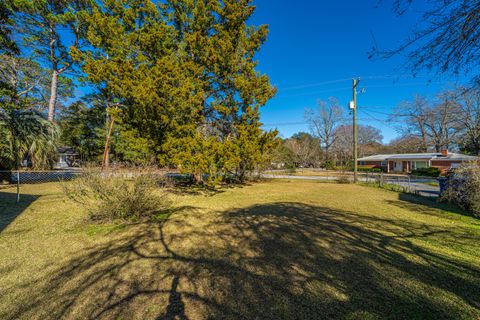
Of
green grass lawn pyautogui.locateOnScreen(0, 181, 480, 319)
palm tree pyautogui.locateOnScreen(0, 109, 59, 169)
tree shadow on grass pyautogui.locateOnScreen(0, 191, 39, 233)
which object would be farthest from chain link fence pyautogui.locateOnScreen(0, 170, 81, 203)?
green grass lawn pyautogui.locateOnScreen(0, 181, 480, 319)

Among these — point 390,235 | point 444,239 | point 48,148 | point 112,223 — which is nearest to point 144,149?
point 112,223

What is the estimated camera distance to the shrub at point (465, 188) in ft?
19.6

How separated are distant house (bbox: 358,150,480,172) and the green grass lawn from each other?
2628cm

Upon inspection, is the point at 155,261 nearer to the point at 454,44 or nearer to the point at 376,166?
the point at 454,44

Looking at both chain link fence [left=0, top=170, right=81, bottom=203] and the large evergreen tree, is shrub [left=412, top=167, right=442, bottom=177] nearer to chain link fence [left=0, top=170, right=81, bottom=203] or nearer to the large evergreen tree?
the large evergreen tree

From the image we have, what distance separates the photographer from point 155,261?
9.49ft

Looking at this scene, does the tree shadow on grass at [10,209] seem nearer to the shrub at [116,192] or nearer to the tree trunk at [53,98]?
the shrub at [116,192]

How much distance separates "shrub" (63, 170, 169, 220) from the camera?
15.4 feet

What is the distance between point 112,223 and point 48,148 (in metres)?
11.4

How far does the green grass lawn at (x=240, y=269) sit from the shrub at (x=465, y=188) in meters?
1.86

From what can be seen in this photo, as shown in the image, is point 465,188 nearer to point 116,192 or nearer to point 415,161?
point 116,192

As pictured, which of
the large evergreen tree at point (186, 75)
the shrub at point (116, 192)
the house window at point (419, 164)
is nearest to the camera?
the shrub at point (116, 192)

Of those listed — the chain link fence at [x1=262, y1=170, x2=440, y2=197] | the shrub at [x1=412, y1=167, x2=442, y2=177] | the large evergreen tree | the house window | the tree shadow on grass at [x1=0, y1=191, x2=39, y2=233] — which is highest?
Answer: the large evergreen tree

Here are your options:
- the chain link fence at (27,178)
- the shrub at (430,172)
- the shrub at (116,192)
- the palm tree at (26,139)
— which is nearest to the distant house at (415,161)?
the shrub at (430,172)
